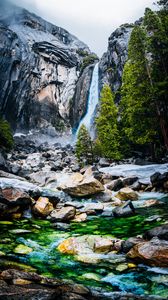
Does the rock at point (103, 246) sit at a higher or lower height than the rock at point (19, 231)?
higher

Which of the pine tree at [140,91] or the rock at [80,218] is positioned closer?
the rock at [80,218]

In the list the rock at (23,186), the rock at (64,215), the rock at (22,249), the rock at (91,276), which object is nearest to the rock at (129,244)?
the rock at (91,276)

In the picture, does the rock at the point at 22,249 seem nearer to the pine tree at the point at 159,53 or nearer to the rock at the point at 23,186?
the rock at the point at 23,186

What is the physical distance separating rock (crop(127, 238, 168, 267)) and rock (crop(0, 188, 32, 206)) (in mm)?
7073

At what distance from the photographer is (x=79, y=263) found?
8016 millimetres

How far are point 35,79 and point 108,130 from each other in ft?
155

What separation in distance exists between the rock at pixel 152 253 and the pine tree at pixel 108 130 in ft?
95.3

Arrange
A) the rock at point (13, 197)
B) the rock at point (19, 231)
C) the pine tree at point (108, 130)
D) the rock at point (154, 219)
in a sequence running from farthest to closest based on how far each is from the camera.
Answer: the pine tree at point (108, 130) < the rock at point (13, 197) < the rock at point (154, 219) < the rock at point (19, 231)

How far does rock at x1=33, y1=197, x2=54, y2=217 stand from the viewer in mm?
13977

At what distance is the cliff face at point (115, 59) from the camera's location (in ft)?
190

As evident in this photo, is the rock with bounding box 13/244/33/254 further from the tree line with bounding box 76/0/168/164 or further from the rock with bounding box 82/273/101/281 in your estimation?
the tree line with bounding box 76/0/168/164

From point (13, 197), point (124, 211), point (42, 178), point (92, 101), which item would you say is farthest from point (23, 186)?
point (92, 101)

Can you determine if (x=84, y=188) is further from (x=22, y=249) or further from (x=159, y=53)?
(x=159, y=53)

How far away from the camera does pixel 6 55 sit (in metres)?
74.1
